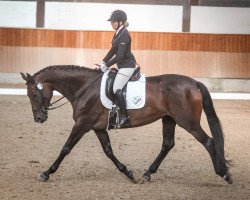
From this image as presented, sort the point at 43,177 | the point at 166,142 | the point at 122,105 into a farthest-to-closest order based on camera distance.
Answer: the point at 166,142, the point at 122,105, the point at 43,177

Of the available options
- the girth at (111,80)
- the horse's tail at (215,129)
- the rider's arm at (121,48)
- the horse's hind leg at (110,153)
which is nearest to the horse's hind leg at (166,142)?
the horse's hind leg at (110,153)

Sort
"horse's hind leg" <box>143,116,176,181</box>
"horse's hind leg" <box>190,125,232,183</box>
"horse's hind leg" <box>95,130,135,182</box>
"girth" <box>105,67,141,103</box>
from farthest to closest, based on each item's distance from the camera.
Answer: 1. "horse's hind leg" <box>143,116,176,181</box>
2. "girth" <box>105,67,141,103</box>
3. "horse's hind leg" <box>95,130,135,182</box>
4. "horse's hind leg" <box>190,125,232,183</box>

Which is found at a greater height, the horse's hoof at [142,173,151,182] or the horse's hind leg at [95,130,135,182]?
the horse's hind leg at [95,130,135,182]

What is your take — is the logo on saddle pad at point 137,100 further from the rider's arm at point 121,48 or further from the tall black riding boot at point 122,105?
the rider's arm at point 121,48

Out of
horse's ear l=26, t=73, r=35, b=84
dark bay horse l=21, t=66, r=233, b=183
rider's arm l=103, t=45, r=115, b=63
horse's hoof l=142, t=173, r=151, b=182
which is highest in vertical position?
rider's arm l=103, t=45, r=115, b=63

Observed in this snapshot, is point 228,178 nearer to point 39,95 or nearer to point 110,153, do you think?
point 110,153

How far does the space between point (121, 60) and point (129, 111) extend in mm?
654

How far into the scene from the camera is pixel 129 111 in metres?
6.18

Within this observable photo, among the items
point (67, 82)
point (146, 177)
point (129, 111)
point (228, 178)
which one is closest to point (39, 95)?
point (67, 82)

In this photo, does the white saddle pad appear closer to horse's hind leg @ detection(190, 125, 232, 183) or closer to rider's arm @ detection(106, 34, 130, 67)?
rider's arm @ detection(106, 34, 130, 67)

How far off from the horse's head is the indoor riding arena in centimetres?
1

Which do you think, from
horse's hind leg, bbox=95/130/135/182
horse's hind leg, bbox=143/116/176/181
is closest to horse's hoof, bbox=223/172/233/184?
horse's hind leg, bbox=143/116/176/181

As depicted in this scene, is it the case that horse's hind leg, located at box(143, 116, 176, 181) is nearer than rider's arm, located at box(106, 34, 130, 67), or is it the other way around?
rider's arm, located at box(106, 34, 130, 67)

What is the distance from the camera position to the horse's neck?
6.25 metres
